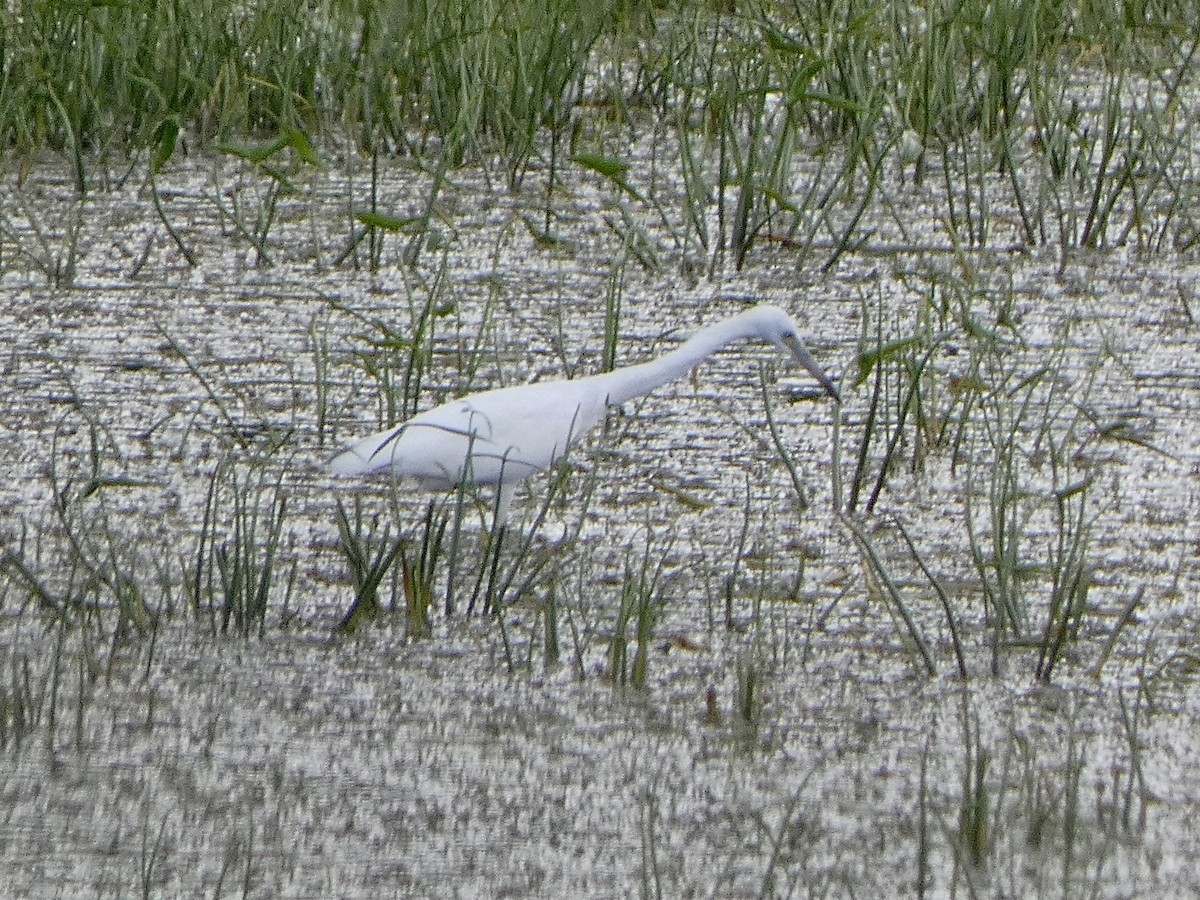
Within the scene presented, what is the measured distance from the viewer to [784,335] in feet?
11.2

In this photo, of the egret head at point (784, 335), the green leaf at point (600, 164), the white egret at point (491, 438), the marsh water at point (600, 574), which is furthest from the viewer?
the green leaf at point (600, 164)

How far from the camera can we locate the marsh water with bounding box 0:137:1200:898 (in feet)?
7.14

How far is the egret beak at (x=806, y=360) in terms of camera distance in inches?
135

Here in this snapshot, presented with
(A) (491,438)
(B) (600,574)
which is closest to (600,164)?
(A) (491,438)

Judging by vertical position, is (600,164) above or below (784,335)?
above

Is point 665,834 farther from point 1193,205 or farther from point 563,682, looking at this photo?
point 1193,205

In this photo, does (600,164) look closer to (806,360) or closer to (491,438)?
(806,360)

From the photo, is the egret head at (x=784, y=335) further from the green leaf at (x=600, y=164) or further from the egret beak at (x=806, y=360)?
the green leaf at (x=600, y=164)

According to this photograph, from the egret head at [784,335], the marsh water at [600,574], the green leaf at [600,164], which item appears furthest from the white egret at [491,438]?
the green leaf at [600,164]

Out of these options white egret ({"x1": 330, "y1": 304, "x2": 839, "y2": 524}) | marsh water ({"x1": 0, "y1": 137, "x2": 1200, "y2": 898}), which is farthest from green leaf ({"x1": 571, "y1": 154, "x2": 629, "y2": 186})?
white egret ({"x1": 330, "y1": 304, "x2": 839, "y2": 524})

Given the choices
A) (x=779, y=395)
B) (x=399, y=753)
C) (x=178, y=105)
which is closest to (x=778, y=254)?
(x=779, y=395)

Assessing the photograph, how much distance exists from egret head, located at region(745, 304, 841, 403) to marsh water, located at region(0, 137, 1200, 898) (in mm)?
107

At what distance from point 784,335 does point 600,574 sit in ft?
2.12

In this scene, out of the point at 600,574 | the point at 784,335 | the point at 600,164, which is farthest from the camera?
the point at 600,164
